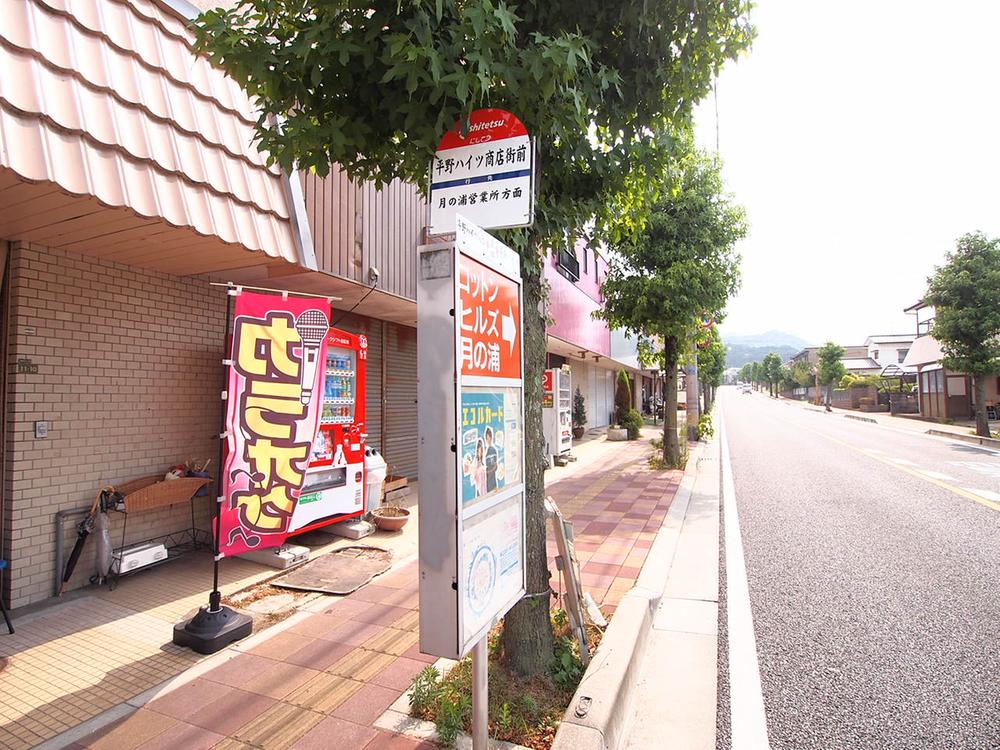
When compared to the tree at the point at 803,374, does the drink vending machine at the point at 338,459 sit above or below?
below

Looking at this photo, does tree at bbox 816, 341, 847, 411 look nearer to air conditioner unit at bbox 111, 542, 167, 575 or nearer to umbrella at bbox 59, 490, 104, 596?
air conditioner unit at bbox 111, 542, 167, 575

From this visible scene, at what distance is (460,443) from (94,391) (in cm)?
442

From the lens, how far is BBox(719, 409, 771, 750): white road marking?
299 centimetres

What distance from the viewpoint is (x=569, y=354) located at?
19875mm

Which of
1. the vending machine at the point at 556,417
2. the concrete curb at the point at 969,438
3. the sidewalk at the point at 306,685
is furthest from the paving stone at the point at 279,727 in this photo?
the concrete curb at the point at 969,438

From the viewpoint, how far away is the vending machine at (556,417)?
13.0 meters

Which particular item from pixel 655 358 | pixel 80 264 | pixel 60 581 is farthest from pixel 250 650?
pixel 655 358

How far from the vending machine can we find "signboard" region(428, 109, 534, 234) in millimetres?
9896

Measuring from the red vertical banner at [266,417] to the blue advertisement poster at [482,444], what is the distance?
8.55ft

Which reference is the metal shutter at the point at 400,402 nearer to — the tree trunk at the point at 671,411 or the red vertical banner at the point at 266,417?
the red vertical banner at the point at 266,417

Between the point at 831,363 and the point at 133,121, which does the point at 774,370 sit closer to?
the point at 831,363

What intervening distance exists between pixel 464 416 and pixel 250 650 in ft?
9.27

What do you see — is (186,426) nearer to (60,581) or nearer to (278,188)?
(60,581)

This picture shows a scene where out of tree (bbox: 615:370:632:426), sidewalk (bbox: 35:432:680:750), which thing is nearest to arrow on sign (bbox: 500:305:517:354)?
sidewalk (bbox: 35:432:680:750)
